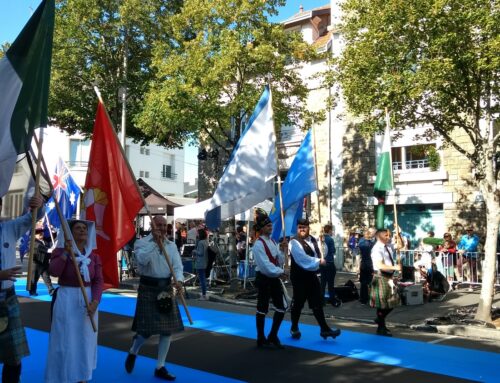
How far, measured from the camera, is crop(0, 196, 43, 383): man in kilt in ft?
15.4

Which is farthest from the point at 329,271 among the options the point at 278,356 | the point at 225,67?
the point at 225,67

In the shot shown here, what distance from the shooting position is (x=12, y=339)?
15.5ft

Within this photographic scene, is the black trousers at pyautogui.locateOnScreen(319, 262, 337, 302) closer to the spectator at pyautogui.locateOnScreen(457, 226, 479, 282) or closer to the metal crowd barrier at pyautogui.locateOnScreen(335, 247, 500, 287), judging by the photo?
the metal crowd barrier at pyautogui.locateOnScreen(335, 247, 500, 287)

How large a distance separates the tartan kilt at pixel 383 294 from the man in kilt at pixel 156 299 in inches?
151

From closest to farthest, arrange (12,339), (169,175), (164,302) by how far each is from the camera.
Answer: (12,339) → (164,302) → (169,175)

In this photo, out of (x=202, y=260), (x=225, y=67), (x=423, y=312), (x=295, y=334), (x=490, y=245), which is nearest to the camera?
(x=295, y=334)

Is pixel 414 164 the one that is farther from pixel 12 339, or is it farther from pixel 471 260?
pixel 12 339

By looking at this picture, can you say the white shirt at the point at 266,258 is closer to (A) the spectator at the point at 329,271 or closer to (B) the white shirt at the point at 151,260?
(B) the white shirt at the point at 151,260

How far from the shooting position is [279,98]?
1678cm

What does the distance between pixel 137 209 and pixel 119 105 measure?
52.8ft

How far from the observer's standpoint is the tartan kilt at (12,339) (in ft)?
15.4

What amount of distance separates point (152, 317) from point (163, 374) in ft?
2.22

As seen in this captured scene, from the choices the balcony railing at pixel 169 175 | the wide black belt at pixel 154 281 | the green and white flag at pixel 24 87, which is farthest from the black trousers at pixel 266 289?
the balcony railing at pixel 169 175

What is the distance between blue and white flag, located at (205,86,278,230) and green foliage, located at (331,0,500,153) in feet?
8.91
